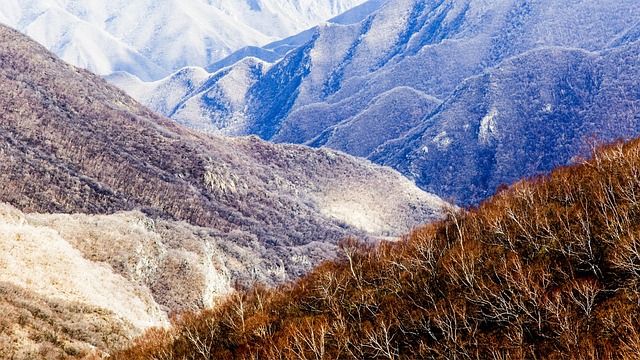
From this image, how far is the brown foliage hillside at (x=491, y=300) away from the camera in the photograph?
28078mm

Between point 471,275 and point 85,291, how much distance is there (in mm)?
62575

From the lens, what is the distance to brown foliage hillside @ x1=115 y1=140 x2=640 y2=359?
2808 cm

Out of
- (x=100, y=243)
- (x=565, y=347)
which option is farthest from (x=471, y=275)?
(x=100, y=243)

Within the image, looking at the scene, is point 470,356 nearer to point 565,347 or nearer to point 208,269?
point 565,347

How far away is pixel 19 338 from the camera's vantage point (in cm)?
4825

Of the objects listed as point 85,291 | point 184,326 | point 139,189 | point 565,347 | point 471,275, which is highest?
point 565,347

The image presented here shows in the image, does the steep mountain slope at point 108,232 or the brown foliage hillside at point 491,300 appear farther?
the steep mountain slope at point 108,232

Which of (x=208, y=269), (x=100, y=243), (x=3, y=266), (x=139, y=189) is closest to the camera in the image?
(x=3, y=266)

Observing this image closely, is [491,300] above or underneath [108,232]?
above

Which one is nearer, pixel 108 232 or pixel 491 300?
pixel 491 300

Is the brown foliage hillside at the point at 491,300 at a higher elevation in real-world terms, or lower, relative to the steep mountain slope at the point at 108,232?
higher

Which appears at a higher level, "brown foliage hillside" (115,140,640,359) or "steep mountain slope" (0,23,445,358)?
"brown foliage hillside" (115,140,640,359)

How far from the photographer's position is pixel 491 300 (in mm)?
35031

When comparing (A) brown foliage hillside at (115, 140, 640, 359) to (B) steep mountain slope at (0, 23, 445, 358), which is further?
(B) steep mountain slope at (0, 23, 445, 358)
